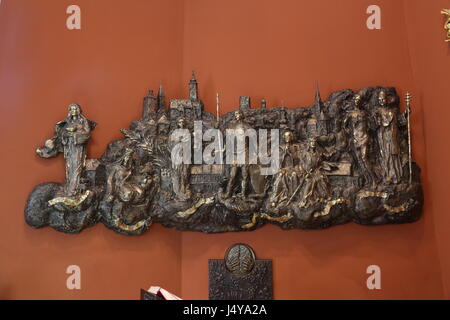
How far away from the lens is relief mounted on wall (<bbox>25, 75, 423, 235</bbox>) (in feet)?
18.3

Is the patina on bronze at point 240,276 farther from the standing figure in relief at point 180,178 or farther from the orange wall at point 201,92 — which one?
the standing figure in relief at point 180,178

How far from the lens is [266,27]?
6.43 m

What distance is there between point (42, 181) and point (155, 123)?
5.08ft

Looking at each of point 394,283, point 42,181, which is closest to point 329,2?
point 394,283

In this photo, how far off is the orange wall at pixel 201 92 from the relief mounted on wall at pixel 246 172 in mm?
258

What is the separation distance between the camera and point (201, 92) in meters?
6.38

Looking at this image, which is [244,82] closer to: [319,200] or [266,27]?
[266,27]

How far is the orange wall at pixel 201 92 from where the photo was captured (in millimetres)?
5695

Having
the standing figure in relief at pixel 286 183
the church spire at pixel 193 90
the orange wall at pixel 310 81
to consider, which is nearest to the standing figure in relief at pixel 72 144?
the church spire at pixel 193 90

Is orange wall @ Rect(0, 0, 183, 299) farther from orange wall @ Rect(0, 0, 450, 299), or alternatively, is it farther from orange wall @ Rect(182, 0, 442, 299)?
orange wall @ Rect(182, 0, 442, 299)

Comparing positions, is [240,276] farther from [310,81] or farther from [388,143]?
[310,81]

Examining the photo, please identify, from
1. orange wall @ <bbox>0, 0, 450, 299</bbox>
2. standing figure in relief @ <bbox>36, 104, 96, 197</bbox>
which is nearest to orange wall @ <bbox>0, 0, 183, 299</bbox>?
orange wall @ <bbox>0, 0, 450, 299</bbox>

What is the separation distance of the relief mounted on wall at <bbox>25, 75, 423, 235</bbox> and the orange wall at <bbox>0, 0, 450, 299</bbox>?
26cm

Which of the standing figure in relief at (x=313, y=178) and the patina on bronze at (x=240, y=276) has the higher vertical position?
the standing figure in relief at (x=313, y=178)
